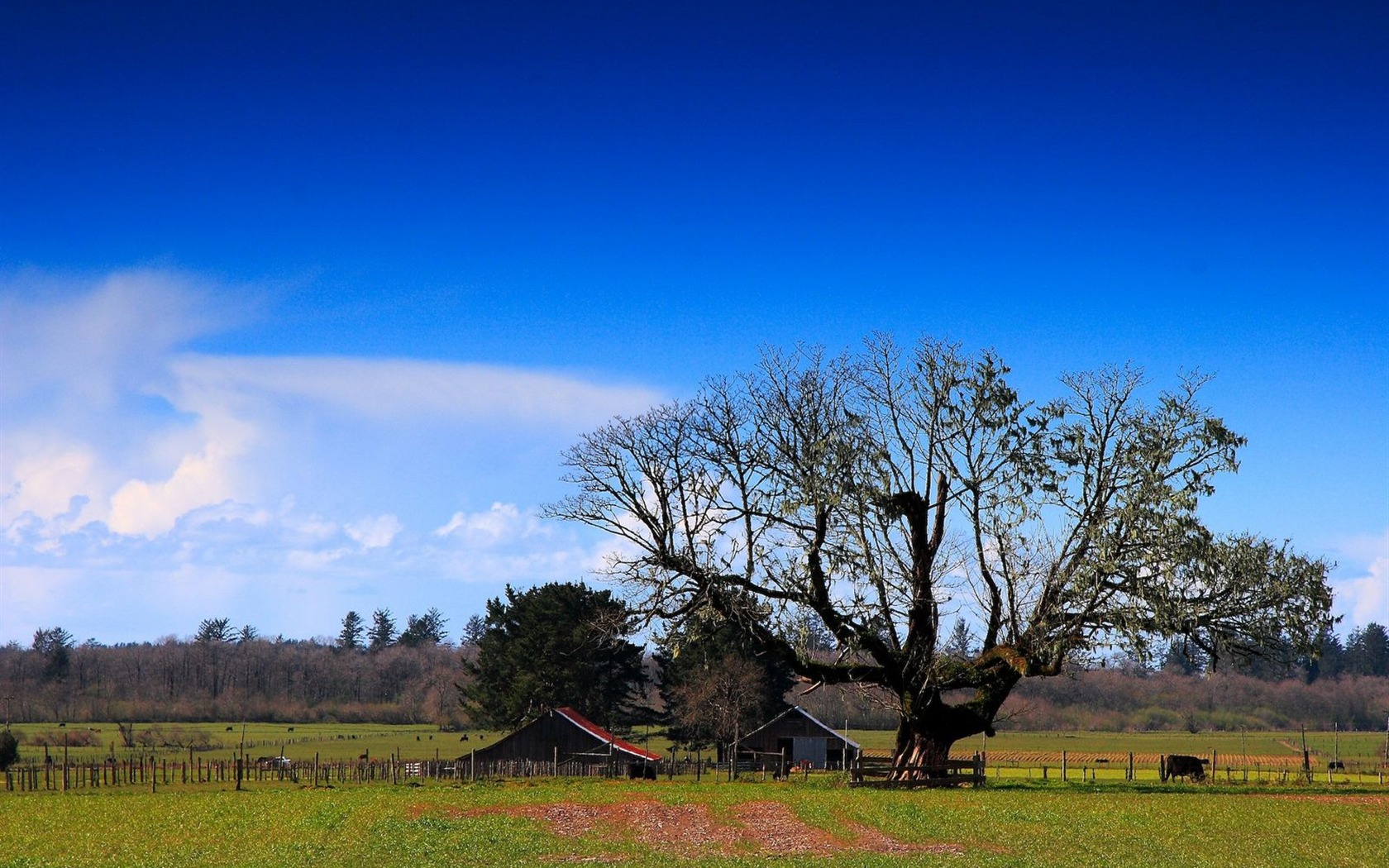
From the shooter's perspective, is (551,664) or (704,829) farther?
(551,664)

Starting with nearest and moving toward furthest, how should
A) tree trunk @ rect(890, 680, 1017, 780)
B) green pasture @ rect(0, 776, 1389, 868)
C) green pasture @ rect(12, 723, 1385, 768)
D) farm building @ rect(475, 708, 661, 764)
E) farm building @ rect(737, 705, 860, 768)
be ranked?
green pasture @ rect(0, 776, 1389, 868) → tree trunk @ rect(890, 680, 1017, 780) → farm building @ rect(475, 708, 661, 764) → farm building @ rect(737, 705, 860, 768) → green pasture @ rect(12, 723, 1385, 768)

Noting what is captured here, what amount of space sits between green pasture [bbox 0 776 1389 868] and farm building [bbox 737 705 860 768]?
3660cm

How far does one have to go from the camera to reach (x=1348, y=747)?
400 feet

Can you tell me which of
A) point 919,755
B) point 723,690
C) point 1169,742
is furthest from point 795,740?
point 1169,742

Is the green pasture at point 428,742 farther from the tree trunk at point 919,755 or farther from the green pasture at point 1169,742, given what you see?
the tree trunk at point 919,755

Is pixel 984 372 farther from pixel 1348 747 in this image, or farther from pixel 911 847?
pixel 1348 747

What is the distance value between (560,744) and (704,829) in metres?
39.7

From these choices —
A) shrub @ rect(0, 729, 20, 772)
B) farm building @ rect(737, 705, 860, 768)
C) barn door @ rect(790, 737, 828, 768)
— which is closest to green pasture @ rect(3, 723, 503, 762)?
shrub @ rect(0, 729, 20, 772)

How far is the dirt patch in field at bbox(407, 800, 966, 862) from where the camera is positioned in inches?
1154

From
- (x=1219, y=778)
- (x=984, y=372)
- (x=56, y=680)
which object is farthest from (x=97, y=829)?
(x=56, y=680)

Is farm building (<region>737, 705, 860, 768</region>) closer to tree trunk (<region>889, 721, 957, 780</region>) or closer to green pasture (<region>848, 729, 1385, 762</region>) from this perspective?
green pasture (<region>848, 729, 1385, 762</region>)

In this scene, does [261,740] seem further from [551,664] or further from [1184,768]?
[1184,768]

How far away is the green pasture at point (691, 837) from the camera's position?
28.0m

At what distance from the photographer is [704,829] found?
32.1 meters
